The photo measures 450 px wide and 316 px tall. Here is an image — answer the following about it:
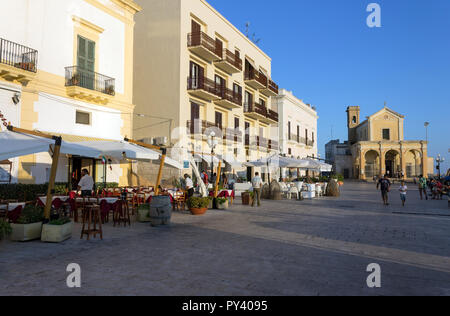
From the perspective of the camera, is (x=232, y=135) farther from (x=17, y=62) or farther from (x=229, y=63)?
(x=17, y=62)

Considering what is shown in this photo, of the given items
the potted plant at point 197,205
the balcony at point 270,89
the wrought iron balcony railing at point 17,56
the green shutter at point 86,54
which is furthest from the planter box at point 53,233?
the balcony at point 270,89

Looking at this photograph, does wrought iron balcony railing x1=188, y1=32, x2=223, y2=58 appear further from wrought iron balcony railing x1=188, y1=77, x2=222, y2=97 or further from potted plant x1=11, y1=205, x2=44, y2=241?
potted plant x1=11, y1=205, x2=44, y2=241

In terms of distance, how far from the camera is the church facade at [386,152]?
48.8 meters

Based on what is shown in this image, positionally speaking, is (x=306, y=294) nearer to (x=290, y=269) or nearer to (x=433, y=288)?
(x=290, y=269)

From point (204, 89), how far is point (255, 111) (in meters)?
8.75

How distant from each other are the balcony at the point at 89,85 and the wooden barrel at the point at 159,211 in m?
7.85

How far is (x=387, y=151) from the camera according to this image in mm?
51469

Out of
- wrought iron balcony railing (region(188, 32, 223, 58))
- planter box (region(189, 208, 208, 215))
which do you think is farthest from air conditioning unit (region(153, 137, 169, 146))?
planter box (region(189, 208, 208, 215))

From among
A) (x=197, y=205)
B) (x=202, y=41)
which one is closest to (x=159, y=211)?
(x=197, y=205)

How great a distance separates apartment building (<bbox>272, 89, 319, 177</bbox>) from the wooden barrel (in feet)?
85.9

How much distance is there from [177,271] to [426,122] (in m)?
56.4

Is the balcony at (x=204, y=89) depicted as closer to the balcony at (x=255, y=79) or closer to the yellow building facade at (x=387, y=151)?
the balcony at (x=255, y=79)

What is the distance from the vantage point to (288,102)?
3741 centimetres

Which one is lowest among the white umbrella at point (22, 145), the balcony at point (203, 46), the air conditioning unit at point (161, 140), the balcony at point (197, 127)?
the white umbrella at point (22, 145)
